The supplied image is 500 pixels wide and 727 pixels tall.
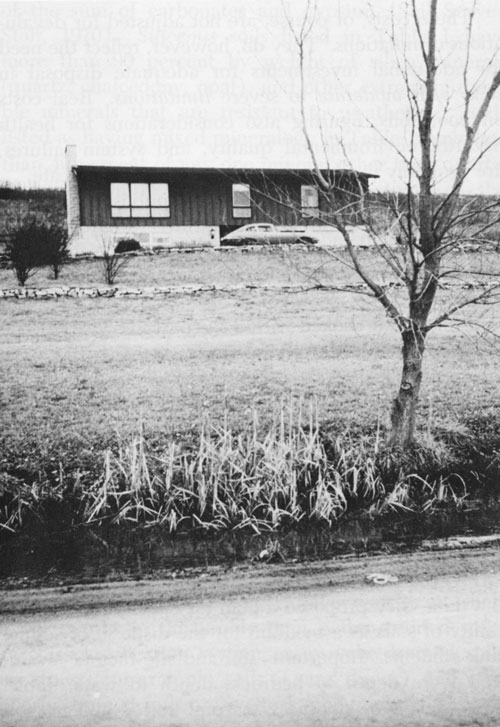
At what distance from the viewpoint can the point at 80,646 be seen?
11.8 ft

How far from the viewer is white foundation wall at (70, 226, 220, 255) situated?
80.4 ft

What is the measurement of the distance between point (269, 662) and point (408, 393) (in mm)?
3440

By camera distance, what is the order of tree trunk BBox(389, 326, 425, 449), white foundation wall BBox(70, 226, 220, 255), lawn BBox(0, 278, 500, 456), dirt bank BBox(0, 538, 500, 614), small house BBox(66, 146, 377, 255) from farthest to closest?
small house BBox(66, 146, 377, 255), white foundation wall BBox(70, 226, 220, 255), lawn BBox(0, 278, 500, 456), tree trunk BBox(389, 326, 425, 449), dirt bank BBox(0, 538, 500, 614)

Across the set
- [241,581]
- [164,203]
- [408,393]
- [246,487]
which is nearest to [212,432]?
[246,487]

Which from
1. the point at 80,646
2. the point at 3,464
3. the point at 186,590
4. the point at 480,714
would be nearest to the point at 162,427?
the point at 3,464

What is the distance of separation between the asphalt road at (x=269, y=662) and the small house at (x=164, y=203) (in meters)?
22.1

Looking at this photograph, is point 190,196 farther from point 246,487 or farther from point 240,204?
Result: point 246,487

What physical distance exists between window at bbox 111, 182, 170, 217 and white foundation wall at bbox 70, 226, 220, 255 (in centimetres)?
91

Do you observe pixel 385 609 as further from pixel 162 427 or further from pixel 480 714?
pixel 162 427

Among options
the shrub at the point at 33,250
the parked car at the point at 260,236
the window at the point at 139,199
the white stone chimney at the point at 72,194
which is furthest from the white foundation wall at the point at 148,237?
the shrub at the point at 33,250

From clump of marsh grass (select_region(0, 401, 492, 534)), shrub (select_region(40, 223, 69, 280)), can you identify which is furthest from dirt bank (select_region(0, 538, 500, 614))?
shrub (select_region(40, 223, 69, 280))

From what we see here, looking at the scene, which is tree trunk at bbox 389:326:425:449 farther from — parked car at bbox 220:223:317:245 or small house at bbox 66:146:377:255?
small house at bbox 66:146:377:255

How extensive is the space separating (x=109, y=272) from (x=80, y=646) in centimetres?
1234

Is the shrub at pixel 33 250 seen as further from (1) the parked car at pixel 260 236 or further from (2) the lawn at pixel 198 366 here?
(1) the parked car at pixel 260 236
